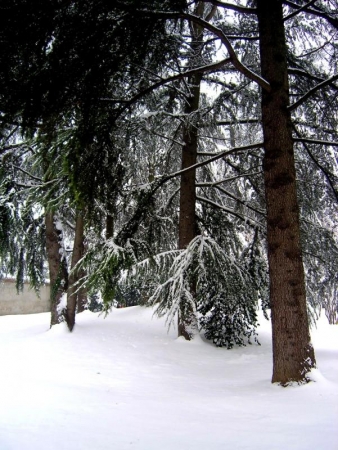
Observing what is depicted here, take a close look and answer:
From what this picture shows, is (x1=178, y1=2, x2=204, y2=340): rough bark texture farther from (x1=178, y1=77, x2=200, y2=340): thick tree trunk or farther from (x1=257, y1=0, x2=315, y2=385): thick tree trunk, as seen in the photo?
(x1=257, y1=0, x2=315, y2=385): thick tree trunk

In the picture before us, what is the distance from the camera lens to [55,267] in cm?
869

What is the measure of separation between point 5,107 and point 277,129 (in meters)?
3.20

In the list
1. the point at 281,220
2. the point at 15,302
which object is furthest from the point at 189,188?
the point at 15,302

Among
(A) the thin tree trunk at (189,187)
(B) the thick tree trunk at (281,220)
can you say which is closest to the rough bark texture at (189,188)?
(A) the thin tree trunk at (189,187)

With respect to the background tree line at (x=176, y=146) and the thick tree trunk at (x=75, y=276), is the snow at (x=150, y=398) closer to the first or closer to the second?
the thick tree trunk at (x=75, y=276)

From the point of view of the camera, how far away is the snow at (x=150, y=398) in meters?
2.83

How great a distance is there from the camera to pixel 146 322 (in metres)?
9.21

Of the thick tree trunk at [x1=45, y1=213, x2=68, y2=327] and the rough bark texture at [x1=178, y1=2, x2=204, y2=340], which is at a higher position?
the rough bark texture at [x1=178, y1=2, x2=204, y2=340]

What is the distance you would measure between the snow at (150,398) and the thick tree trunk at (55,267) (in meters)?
0.88

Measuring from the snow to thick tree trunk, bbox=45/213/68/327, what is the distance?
878mm

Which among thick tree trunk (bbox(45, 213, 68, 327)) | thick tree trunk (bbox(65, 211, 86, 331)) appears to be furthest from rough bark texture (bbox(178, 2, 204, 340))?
thick tree trunk (bbox(45, 213, 68, 327))

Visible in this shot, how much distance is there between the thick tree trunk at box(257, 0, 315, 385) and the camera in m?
4.44

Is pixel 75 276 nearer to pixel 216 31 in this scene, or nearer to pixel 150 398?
pixel 150 398

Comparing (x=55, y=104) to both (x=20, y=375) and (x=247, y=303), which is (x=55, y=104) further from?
(x=247, y=303)
